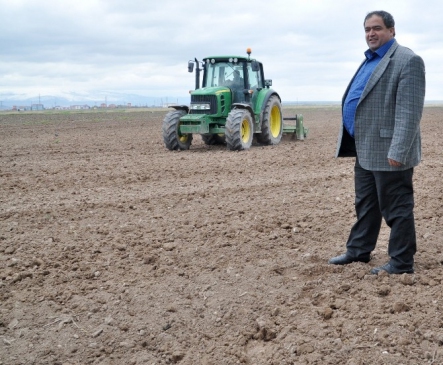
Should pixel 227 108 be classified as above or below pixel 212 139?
above

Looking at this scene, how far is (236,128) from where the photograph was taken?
12.7m

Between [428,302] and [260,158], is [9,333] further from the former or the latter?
[260,158]

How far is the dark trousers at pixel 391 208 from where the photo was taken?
4.21m

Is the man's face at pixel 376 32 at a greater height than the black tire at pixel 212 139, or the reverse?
the man's face at pixel 376 32

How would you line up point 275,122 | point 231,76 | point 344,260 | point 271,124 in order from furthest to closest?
point 275,122
point 271,124
point 231,76
point 344,260

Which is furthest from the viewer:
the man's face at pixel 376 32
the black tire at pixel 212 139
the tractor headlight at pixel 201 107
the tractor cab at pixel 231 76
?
the black tire at pixel 212 139

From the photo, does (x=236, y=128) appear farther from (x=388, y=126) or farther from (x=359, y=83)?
(x=388, y=126)

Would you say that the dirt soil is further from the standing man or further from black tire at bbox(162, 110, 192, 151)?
black tire at bbox(162, 110, 192, 151)

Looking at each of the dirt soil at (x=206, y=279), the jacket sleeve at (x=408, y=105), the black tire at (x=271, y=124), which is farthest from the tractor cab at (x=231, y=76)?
the jacket sleeve at (x=408, y=105)

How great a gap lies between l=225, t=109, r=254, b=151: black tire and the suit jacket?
842cm

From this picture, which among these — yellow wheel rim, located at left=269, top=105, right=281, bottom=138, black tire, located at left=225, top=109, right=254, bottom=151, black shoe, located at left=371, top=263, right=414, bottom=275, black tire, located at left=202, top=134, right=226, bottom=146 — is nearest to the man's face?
black shoe, located at left=371, top=263, right=414, bottom=275

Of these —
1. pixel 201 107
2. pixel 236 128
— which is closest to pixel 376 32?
pixel 236 128

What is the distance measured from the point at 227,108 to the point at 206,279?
9307 millimetres

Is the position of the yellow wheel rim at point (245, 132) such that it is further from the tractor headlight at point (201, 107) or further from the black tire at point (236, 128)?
the tractor headlight at point (201, 107)
